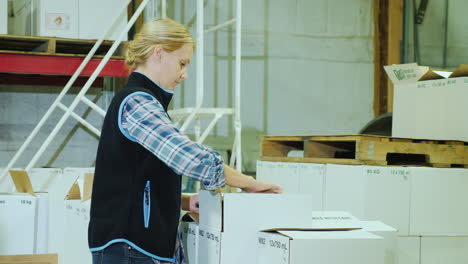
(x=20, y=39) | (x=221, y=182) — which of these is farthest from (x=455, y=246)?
(x=20, y=39)

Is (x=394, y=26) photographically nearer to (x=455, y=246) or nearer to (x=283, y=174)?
(x=283, y=174)

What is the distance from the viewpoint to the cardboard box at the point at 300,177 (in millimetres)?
3920

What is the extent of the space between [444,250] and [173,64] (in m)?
1.98

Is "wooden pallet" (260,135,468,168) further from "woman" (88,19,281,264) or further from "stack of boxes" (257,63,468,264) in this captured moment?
"woman" (88,19,281,264)

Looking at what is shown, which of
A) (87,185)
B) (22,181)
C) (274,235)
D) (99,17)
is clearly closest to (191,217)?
→ (274,235)

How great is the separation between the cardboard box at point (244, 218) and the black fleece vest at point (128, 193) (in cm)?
25

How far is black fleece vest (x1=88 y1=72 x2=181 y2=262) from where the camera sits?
2.26 m

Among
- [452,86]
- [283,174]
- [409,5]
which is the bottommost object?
[283,174]

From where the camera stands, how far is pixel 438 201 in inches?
140

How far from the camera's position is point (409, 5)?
7672 millimetres

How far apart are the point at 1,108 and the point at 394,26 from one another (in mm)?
4491

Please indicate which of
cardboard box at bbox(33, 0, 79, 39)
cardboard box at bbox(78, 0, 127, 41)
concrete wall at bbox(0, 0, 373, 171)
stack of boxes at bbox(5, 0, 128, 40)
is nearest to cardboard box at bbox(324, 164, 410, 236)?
stack of boxes at bbox(5, 0, 128, 40)

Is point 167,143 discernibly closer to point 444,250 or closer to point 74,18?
point 444,250

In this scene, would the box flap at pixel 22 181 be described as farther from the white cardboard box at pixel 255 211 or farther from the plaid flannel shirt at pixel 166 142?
the plaid flannel shirt at pixel 166 142
